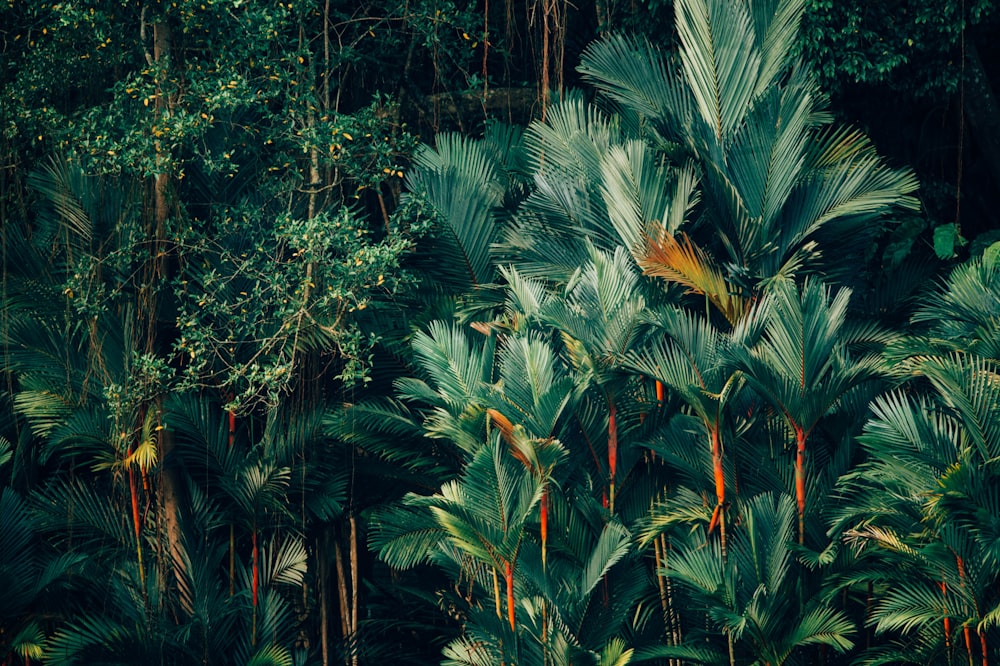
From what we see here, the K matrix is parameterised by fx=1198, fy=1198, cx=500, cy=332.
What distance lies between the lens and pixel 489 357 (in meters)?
6.18

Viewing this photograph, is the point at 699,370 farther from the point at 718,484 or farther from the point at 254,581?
the point at 254,581

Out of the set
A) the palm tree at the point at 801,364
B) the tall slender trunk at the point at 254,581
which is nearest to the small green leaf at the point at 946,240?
the palm tree at the point at 801,364

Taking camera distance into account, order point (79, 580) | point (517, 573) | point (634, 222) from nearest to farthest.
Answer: point (517, 573), point (634, 222), point (79, 580)

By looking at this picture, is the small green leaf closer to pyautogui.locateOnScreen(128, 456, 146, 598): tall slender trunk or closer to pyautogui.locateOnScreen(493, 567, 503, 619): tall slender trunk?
pyautogui.locateOnScreen(493, 567, 503, 619): tall slender trunk

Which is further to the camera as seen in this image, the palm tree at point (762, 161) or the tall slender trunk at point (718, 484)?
the palm tree at point (762, 161)

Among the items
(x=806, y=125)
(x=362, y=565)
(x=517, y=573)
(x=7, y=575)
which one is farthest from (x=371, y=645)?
(x=806, y=125)

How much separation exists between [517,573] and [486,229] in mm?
2331

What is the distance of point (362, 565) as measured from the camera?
812cm

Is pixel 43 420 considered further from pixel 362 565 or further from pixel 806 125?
pixel 806 125

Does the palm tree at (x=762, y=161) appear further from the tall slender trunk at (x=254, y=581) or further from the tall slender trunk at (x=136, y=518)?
the tall slender trunk at (x=136, y=518)

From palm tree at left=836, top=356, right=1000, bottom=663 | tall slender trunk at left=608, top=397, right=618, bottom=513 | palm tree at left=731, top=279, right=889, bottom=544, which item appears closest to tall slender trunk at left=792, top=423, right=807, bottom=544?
palm tree at left=731, top=279, right=889, bottom=544

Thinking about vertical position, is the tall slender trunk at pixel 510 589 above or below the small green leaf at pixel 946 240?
below

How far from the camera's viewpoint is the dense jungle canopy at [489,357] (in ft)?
18.4

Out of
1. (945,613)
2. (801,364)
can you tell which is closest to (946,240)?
(801,364)
